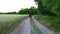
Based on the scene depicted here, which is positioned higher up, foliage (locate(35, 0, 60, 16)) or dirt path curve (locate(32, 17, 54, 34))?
foliage (locate(35, 0, 60, 16))

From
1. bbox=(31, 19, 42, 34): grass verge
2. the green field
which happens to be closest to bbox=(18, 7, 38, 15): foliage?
the green field

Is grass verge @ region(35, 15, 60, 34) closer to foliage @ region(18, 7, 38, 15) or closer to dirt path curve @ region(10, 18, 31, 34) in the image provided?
foliage @ region(18, 7, 38, 15)

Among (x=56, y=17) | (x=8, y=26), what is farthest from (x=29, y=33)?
(x=56, y=17)

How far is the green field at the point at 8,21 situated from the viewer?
2896 mm

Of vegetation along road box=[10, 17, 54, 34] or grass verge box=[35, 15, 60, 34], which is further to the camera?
grass verge box=[35, 15, 60, 34]

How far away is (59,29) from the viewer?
115 inches

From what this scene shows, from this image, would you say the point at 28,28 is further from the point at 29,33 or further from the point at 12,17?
the point at 12,17

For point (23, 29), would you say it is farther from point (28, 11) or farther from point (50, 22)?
point (50, 22)

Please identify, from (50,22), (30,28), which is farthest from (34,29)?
(50,22)

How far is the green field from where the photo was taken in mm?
2896

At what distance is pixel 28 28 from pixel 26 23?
0.15 m

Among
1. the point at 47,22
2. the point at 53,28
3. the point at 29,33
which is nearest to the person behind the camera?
the point at 29,33

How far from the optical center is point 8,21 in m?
2.99

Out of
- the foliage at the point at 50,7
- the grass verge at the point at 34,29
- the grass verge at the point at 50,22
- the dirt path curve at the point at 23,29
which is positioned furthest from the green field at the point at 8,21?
the foliage at the point at 50,7
